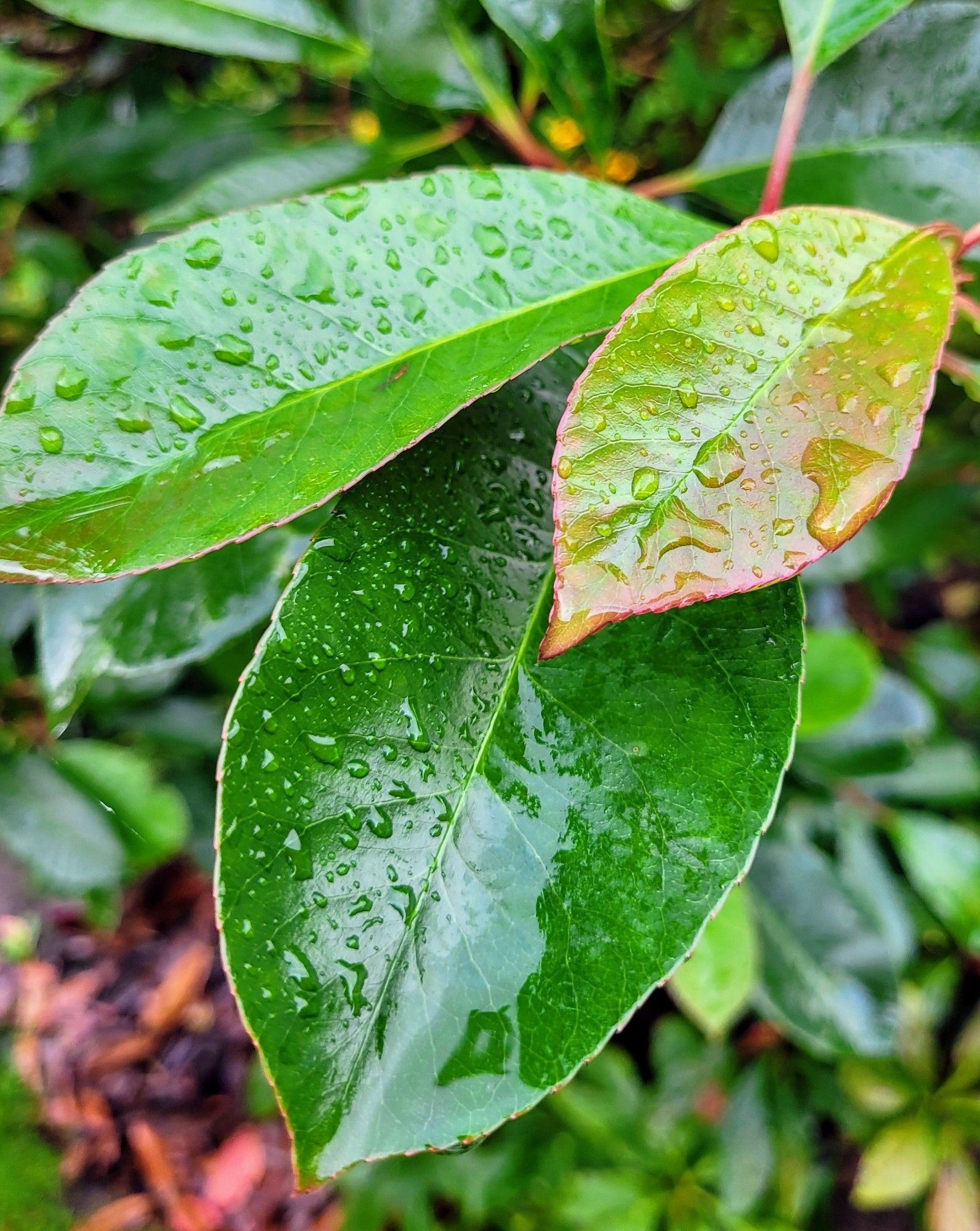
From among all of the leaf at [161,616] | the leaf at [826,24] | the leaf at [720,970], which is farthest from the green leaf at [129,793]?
the leaf at [826,24]

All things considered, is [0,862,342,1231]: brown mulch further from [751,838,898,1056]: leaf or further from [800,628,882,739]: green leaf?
[800,628,882,739]: green leaf

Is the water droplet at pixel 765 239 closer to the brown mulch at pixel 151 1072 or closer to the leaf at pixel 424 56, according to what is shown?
the leaf at pixel 424 56

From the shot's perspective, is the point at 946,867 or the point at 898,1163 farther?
the point at 898,1163

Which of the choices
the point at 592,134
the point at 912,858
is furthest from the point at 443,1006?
the point at 912,858

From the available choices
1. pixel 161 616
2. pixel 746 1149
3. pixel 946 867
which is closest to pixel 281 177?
pixel 161 616

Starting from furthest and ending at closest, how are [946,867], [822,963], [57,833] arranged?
[946,867] < [822,963] < [57,833]

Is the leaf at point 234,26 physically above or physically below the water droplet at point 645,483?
above

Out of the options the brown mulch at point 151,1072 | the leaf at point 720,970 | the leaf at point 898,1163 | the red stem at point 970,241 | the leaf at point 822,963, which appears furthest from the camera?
the brown mulch at point 151,1072

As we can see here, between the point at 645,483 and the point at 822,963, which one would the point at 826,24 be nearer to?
the point at 645,483
